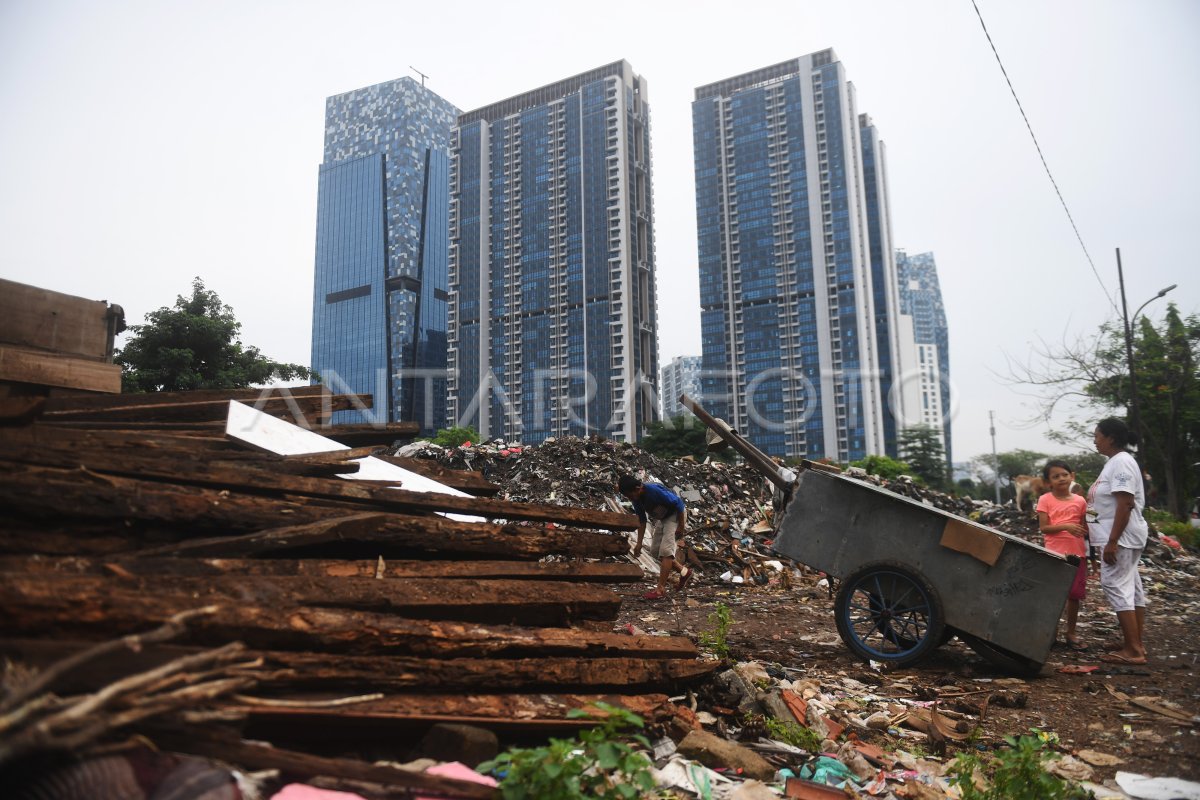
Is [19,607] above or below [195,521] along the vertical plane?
below

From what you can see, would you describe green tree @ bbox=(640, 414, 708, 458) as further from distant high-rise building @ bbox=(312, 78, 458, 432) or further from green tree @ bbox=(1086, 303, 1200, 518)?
distant high-rise building @ bbox=(312, 78, 458, 432)

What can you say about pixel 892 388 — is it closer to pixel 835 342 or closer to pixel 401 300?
pixel 835 342

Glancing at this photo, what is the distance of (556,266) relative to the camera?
6969 cm

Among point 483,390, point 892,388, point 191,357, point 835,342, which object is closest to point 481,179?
point 483,390

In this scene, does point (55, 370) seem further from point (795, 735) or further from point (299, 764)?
point (795, 735)

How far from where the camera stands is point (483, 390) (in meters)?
68.9

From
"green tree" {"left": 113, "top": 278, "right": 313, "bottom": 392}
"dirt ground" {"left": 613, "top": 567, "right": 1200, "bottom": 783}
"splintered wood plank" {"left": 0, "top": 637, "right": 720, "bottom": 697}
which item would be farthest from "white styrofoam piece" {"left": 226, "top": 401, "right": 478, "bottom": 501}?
"green tree" {"left": 113, "top": 278, "right": 313, "bottom": 392}

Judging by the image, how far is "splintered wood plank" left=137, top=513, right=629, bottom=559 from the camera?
2.82m

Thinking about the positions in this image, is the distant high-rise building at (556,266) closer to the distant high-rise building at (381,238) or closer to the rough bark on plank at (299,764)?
the distant high-rise building at (381,238)

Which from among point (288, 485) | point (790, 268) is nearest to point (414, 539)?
point (288, 485)

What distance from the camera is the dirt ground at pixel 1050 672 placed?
3576 mm

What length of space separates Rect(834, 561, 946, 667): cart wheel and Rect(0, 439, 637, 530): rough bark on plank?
2.14 metres

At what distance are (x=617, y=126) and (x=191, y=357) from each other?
5540cm

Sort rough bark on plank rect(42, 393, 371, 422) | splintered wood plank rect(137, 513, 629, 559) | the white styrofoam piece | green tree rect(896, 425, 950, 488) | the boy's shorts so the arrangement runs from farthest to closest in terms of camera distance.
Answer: green tree rect(896, 425, 950, 488) → the boy's shorts → rough bark on plank rect(42, 393, 371, 422) → the white styrofoam piece → splintered wood plank rect(137, 513, 629, 559)
